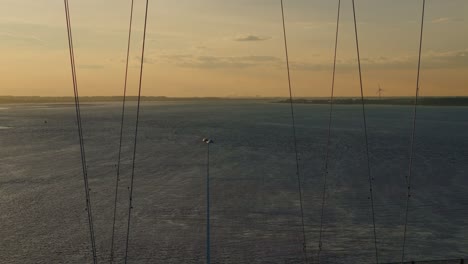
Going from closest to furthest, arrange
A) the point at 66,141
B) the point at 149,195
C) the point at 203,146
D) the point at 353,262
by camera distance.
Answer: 1. the point at 353,262
2. the point at 149,195
3. the point at 203,146
4. the point at 66,141

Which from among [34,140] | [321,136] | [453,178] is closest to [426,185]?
[453,178]

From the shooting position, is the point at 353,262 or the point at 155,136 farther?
the point at 155,136

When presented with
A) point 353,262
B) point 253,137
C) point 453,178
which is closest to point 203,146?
point 253,137

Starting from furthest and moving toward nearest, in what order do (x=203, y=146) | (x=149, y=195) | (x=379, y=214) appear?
(x=203, y=146)
(x=149, y=195)
(x=379, y=214)

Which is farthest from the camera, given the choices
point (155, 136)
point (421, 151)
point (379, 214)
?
point (155, 136)

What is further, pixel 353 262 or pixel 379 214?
pixel 379 214

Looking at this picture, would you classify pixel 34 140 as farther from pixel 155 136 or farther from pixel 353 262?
pixel 353 262

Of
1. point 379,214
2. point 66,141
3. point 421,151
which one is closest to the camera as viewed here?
point 379,214

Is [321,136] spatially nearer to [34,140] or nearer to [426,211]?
[34,140]
